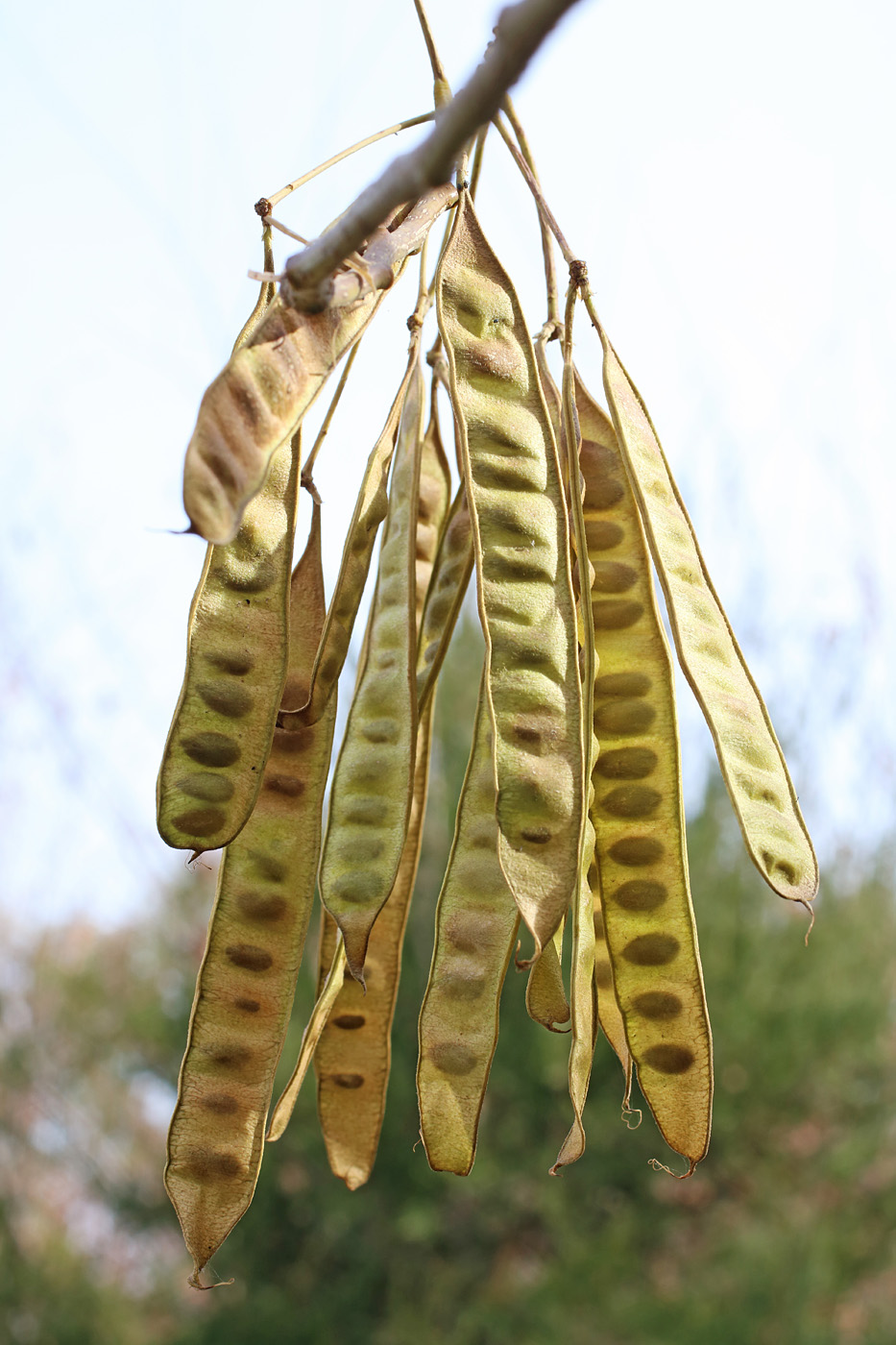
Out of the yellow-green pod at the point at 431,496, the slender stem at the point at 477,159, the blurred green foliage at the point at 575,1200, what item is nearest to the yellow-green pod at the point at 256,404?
the slender stem at the point at 477,159

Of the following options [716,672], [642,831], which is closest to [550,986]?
[642,831]

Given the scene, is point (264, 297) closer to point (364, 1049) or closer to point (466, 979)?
point (466, 979)

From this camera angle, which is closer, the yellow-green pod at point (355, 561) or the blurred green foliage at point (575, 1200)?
the yellow-green pod at point (355, 561)

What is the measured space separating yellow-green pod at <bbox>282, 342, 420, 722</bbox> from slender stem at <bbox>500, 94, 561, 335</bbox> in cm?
10

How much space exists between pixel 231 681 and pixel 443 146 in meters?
0.38

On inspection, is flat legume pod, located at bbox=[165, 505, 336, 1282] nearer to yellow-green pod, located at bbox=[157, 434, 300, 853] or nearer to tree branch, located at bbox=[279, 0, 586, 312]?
yellow-green pod, located at bbox=[157, 434, 300, 853]

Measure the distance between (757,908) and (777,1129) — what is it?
0.80 m

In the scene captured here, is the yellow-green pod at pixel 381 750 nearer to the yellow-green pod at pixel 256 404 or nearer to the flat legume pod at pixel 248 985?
the flat legume pod at pixel 248 985

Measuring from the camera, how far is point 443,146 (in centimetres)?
47

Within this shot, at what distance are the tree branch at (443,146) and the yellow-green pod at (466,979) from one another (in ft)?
0.95

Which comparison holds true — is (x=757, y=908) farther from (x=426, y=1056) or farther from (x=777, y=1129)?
(x=426, y=1056)

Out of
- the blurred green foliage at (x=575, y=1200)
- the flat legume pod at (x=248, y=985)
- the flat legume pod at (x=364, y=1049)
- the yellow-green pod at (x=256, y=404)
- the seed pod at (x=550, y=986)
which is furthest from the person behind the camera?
the blurred green foliage at (x=575, y=1200)

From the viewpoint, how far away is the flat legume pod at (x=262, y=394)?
571 mm

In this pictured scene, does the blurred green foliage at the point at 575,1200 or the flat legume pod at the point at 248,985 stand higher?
the flat legume pod at the point at 248,985
